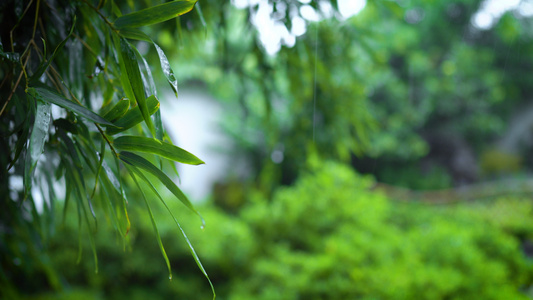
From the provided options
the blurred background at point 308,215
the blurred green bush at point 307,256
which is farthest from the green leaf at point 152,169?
the blurred green bush at point 307,256

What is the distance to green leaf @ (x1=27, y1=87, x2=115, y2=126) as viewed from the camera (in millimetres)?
407

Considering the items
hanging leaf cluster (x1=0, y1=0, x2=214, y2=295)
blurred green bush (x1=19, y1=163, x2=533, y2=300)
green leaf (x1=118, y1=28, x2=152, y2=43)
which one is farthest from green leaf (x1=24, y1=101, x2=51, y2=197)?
blurred green bush (x1=19, y1=163, x2=533, y2=300)

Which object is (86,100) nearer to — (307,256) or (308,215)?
(307,256)

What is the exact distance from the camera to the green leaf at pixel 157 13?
17.6 inches

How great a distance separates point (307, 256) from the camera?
6.87 feet

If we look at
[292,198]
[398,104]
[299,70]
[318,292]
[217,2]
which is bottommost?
[318,292]

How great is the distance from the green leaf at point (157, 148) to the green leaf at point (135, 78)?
20 millimetres

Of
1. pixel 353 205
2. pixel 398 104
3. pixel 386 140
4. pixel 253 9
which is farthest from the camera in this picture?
pixel 398 104

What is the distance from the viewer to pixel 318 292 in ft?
5.84

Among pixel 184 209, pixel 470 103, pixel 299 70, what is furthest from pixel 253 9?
pixel 470 103

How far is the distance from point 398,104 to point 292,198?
17.1 feet

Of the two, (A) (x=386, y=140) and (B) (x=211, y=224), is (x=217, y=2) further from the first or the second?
(A) (x=386, y=140)

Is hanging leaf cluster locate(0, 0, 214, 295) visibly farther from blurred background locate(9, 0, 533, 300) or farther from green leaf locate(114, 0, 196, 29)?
blurred background locate(9, 0, 533, 300)

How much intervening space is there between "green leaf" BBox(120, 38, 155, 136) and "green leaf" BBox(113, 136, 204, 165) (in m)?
0.02
